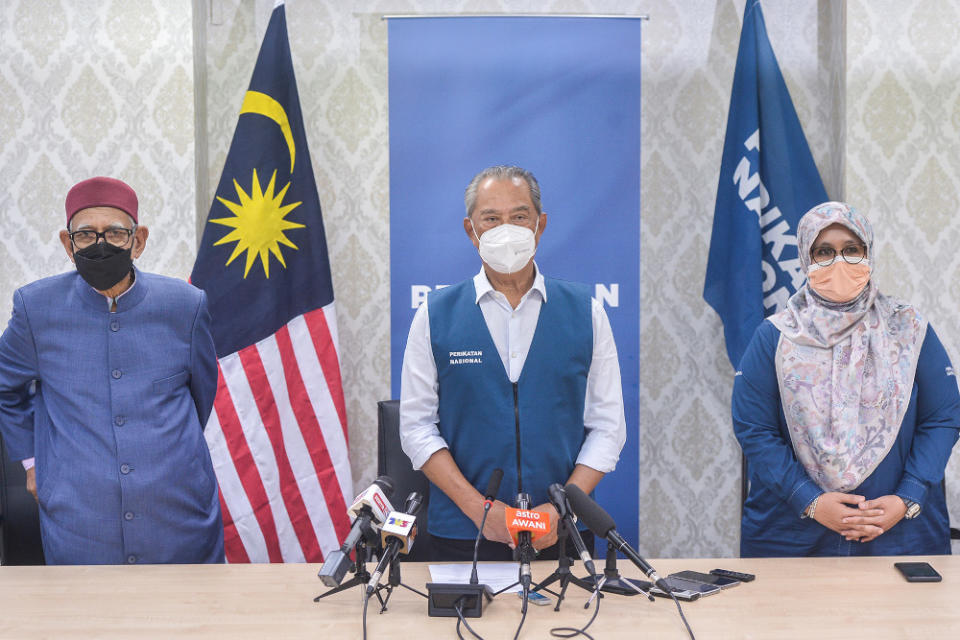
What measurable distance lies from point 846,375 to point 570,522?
1.02m

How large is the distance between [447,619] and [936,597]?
3.25ft

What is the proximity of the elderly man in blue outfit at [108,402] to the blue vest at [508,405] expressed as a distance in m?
0.66

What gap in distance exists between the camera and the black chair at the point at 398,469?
2545mm

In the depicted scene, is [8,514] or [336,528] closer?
[8,514]

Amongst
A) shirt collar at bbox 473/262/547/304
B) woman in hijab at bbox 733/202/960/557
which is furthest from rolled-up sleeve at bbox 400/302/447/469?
woman in hijab at bbox 733/202/960/557

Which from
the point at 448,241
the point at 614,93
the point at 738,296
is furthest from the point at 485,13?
the point at 738,296

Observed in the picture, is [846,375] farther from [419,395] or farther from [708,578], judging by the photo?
[419,395]

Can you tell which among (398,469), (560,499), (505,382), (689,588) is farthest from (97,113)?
(689,588)

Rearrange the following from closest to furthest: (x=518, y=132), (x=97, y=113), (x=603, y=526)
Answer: (x=603, y=526)
(x=97, y=113)
(x=518, y=132)

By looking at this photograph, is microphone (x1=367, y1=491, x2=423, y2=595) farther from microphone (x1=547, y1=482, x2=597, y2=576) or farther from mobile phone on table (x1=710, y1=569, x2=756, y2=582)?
mobile phone on table (x1=710, y1=569, x2=756, y2=582)

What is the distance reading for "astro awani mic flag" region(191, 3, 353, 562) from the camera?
118 inches

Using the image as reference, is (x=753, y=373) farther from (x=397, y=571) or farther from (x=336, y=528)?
(x=336, y=528)

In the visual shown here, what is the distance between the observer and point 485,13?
10.8ft

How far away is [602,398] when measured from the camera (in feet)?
6.88
